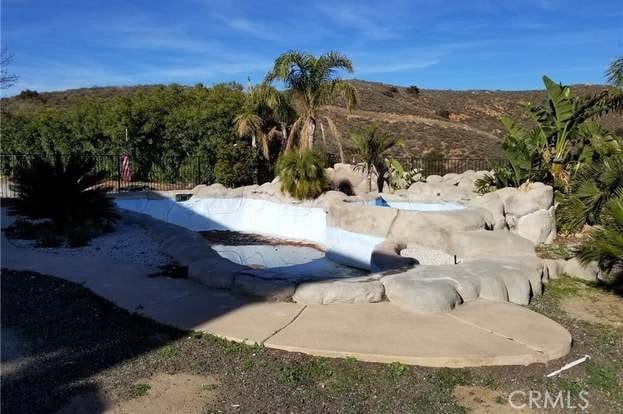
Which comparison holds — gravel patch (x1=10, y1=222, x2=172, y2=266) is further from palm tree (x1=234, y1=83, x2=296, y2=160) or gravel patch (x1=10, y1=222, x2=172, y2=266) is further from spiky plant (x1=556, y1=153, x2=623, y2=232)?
palm tree (x1=234, y1=83, x2=296, y2=160)

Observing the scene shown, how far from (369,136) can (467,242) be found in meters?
7.86

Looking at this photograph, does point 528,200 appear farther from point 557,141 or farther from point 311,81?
point 311,81

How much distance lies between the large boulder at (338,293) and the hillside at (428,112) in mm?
24074

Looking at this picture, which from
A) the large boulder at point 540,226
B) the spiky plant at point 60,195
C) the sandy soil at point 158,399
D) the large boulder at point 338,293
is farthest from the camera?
the large boulder at point 540,226

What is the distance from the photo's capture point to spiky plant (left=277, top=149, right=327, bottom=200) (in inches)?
550

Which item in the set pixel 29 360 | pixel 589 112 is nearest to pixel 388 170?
pixel 589 112

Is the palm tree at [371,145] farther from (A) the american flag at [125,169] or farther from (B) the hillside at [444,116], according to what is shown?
(B) the hillside at [444,116]

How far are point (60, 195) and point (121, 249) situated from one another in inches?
65.5

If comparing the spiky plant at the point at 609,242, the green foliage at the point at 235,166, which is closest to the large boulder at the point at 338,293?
the spiky plant at the point at 609,242

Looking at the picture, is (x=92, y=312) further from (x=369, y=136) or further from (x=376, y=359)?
(x=369, y=136)

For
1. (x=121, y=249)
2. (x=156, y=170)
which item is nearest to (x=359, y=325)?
(x=121, y=249)

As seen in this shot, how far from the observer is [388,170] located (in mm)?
16906

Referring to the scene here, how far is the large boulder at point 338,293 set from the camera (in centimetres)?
544

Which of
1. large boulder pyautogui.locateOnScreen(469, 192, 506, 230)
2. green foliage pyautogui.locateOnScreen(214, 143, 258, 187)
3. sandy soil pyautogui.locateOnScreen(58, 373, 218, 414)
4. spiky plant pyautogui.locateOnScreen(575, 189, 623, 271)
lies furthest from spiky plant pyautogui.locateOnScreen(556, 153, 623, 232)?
green foliage pyautogui.locateOnScreen(214, 143, 258, 187)
